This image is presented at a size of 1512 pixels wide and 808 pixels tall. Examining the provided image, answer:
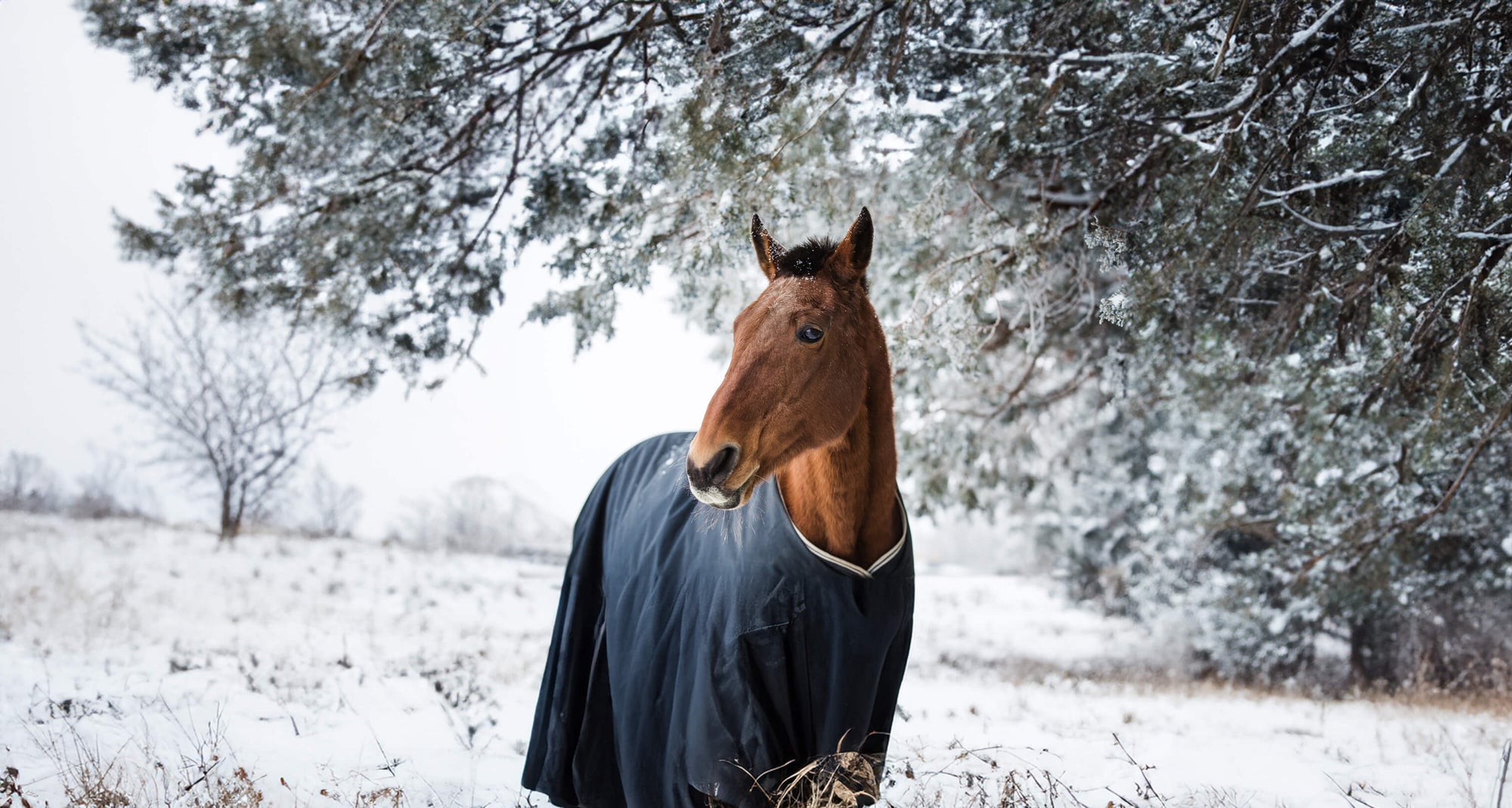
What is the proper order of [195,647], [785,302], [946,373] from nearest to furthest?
[785,302]
[195,647]
[946,373]

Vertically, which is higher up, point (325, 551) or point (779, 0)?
point (779, 0)

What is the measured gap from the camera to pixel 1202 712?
6629mm

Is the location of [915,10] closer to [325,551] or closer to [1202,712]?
[1202,712]

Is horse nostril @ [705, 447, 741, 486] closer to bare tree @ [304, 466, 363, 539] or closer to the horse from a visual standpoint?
the horse

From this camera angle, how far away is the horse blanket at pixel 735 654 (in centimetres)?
244

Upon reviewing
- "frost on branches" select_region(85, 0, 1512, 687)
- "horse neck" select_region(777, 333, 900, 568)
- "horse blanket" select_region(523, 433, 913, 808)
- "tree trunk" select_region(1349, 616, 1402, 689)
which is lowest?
"tree trunk" select_region(1349, 616, 1402, 689)

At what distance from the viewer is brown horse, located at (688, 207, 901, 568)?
227 centimetres

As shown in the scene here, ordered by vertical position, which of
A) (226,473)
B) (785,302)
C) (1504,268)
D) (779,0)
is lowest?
(226,473)

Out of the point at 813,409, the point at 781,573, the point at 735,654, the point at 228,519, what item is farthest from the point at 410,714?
the point at 228,519

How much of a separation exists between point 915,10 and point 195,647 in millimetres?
6189

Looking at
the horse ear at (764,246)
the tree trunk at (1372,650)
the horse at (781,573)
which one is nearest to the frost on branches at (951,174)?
the horse ear at (764,246)

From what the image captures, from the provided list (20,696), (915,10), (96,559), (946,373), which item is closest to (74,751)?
(20,696)

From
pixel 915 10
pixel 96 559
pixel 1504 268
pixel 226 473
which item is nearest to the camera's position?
pixel 1504 268

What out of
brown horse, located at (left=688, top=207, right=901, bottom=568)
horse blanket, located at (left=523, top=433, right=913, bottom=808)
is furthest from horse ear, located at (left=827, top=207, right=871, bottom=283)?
horse blanket, located at (left=523, top=433, right=913, bottom=808)
